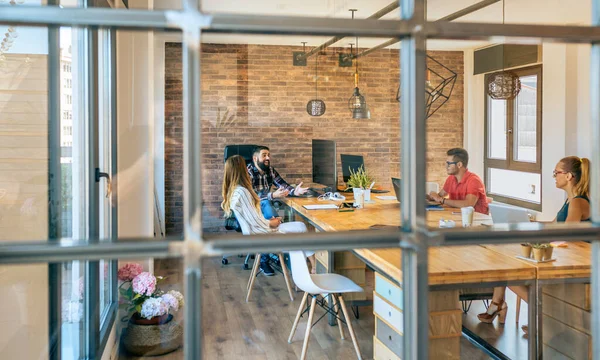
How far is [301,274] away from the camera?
1.47 m

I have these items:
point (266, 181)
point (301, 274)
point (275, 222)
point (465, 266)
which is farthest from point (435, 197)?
point (266, 181)

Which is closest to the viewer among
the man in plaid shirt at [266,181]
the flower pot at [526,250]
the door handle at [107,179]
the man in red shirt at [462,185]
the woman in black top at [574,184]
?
the woman in black top at [574,184]

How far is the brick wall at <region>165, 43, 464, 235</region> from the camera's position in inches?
57.3

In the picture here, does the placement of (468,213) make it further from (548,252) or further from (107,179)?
(107,179)

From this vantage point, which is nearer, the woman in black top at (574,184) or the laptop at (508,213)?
the woman in black top at (574,184)

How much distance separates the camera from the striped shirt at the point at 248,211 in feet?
4.86

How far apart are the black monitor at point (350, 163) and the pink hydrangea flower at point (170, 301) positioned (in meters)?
0.72

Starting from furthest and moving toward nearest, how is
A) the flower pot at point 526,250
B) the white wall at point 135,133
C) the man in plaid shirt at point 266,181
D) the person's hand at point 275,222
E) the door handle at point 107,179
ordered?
the door handle at point 107,179, the man in plaid shirt at point 266,181, the person's hand at point 275,222, the white wall at point 135,133, the flower pot at point 526,250

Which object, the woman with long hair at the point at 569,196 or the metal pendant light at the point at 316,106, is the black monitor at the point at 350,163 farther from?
the woman with long hair at the point at 569,196

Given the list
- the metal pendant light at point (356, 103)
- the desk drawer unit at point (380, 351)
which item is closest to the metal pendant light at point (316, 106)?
the metal pendant light at point (356, 103)

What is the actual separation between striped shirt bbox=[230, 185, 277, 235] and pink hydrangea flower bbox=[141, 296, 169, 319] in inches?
11.2

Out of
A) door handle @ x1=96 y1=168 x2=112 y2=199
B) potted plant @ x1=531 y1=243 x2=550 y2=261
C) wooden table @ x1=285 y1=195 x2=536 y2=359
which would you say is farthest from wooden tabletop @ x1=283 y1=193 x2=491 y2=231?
door handle @ x1=96 y1=168 x2=112 y2=199

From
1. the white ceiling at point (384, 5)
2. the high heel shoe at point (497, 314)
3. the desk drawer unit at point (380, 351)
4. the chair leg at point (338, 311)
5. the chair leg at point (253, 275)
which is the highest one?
the white ceiling at point (384, 5)

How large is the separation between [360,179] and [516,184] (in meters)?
0.49
